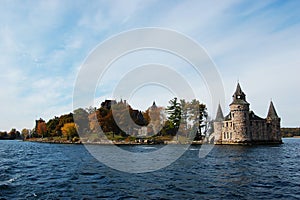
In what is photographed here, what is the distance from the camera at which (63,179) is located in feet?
83.7

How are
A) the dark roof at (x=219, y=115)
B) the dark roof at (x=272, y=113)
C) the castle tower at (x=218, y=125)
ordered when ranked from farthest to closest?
the dark roof at (x=272, y=113), the dark roof at (x=219, y=115), the castle tower at (x=218, y=125)

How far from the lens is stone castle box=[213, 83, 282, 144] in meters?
88.4

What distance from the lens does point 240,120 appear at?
88188 mm

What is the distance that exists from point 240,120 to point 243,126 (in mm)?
2130

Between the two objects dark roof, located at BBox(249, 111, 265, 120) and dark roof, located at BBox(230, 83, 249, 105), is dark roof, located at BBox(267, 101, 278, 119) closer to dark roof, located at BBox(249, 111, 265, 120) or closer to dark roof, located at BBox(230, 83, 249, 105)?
dark roof, located at BBox(249, 111, 265, 120)

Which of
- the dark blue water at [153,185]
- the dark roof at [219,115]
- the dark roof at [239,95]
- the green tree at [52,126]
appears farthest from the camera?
the green tree at [52,126]

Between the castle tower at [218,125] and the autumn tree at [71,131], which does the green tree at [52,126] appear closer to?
the autumn tree at [71,131]

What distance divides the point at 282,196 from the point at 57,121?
504 ft

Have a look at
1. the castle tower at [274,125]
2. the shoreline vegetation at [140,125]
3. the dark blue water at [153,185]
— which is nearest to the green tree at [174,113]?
the shoreline vegetation at [140,125]

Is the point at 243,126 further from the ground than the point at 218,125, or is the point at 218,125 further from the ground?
the point at 218,125

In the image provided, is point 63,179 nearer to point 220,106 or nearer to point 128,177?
point 128,177

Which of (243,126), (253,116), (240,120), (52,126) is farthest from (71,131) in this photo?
(253,116)

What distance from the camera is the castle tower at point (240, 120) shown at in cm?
8812

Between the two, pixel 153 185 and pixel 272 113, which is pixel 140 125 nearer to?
pixel 272 113
